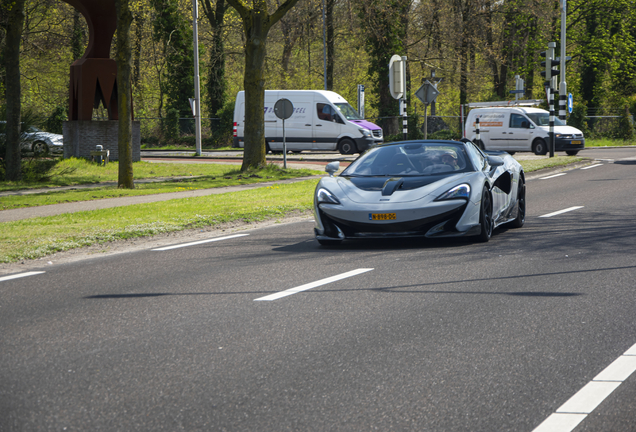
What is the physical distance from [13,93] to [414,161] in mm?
13323

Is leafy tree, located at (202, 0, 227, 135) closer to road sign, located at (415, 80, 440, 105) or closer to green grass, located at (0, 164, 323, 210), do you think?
green grass, located at (0, 164, 323, 210)

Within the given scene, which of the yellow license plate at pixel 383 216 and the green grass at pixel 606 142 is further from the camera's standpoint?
the green grass at pixel 606 142

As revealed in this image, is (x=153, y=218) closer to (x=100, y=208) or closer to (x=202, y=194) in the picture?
(x=100, y=208)

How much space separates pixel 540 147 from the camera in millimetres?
31359

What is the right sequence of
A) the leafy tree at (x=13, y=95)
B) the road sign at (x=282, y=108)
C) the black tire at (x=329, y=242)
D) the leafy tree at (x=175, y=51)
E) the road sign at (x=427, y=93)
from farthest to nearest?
1. the leafy tree at (x=175, y=51)
2. the road sign at (x=282, y=108)
3. the road sign at (x=427, y=93)
4. the leafy tree at (x=13, y=95)
5. the black tire at (x=329, y=242)

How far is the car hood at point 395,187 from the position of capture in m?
8.56

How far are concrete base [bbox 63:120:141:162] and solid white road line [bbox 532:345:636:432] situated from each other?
24.1 meters

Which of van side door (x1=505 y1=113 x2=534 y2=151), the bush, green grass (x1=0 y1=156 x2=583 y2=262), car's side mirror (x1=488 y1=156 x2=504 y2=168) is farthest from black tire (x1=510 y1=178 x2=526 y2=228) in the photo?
the bush

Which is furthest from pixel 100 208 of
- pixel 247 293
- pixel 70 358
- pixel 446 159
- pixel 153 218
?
pixel 70 358

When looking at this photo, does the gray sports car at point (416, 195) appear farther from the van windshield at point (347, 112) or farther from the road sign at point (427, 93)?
the van windshield at point (347, 112)

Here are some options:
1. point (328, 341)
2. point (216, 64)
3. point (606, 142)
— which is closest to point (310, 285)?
point (328, 341)

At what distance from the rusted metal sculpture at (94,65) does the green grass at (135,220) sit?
507 inches

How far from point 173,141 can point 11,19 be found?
27166 mm

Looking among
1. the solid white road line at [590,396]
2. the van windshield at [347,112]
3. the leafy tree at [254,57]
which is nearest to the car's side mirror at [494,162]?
the solid white road line at [590,396]
